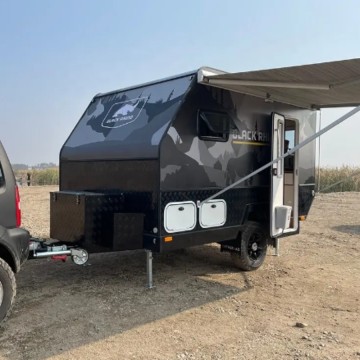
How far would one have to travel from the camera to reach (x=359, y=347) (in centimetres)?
381

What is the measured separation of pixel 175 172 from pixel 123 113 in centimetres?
138

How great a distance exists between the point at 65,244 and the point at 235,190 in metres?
2.41

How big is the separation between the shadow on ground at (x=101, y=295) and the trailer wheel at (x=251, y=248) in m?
0.21

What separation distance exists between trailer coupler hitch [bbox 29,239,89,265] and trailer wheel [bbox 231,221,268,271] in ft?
7.86

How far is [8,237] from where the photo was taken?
395 centimetres

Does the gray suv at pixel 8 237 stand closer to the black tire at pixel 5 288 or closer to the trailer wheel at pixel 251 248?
the black tire at pixel 5 288

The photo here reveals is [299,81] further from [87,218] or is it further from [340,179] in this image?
[340,179]

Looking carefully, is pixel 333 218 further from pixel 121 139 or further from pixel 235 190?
pixel 121 139

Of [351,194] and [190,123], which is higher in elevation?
[190,123]

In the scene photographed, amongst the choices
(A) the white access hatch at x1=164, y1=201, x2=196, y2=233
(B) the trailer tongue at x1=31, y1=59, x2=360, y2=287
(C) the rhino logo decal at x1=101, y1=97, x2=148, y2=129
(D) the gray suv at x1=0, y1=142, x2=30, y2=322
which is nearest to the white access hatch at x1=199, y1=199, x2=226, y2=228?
(B) the trailer tongue at x1=31, y1=59, x2=360, y2=287

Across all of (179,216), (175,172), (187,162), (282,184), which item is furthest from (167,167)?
(282,184)

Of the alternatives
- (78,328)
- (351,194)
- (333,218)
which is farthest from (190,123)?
(351,194)

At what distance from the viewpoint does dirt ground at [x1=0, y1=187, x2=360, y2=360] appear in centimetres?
374

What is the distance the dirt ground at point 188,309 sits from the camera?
12.3 ft
